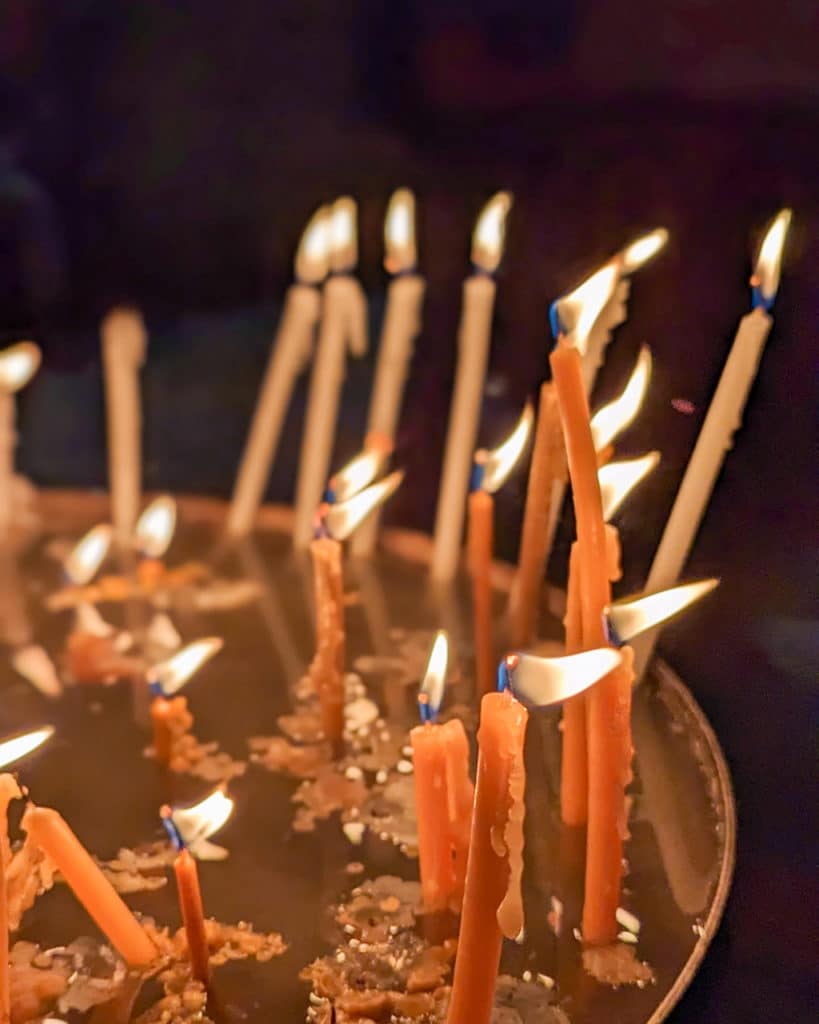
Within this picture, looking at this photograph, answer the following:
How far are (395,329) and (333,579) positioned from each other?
359 millimetres

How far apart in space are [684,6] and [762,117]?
0.12 metres

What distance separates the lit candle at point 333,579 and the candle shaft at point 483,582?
62mm

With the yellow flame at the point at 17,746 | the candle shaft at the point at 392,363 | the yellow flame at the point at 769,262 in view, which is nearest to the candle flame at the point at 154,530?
the candle shaft at the point at 392,363

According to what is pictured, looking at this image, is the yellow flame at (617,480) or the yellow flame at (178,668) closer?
the yellow flame at (617,480)

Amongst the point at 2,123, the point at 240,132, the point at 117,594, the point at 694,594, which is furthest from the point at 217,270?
the point at 694,594

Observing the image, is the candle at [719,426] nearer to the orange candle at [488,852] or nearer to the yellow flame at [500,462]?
the yellow flame at [500,462]

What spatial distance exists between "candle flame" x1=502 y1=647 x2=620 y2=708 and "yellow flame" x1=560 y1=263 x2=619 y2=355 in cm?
15

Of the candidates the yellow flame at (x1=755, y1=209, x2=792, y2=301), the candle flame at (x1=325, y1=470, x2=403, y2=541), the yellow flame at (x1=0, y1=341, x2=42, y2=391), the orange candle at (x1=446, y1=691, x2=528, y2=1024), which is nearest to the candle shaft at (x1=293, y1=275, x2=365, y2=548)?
the yellow flame at (x1=0, y1=341, x2=42, y2=391)

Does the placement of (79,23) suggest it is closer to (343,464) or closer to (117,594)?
(343,464)

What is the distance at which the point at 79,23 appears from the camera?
47.0 inches

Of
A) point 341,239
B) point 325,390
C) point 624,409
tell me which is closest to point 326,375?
point 325,390

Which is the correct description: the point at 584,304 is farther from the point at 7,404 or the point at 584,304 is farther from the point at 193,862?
the point at 7,404

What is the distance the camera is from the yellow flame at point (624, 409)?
1.95 ft

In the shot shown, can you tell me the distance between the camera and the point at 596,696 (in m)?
0.52
